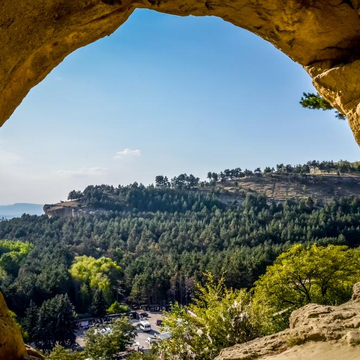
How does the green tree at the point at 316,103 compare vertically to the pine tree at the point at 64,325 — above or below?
above

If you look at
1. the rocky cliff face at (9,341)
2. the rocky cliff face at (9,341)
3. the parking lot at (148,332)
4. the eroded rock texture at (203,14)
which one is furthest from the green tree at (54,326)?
the eroded rock texture at (203,14)

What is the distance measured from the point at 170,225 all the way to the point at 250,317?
107 meters

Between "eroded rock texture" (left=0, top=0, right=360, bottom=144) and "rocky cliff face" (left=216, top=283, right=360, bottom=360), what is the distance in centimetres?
561

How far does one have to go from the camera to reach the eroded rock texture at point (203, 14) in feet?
26.4

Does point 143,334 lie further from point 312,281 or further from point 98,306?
point 312,281

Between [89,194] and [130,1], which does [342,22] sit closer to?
[130,1]

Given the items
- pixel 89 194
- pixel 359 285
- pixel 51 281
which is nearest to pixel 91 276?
pixel 51 281

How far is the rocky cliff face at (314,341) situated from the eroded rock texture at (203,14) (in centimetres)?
561

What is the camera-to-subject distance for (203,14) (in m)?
10.8

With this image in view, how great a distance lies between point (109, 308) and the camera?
59.8 m

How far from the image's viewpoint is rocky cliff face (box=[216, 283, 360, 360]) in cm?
908

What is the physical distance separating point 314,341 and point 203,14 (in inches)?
422

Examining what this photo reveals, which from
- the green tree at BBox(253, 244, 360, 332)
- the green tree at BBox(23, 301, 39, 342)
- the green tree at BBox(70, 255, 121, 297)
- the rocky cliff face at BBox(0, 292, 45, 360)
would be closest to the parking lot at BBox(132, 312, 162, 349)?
the green tree at BBox(70, 255, 121, 297)

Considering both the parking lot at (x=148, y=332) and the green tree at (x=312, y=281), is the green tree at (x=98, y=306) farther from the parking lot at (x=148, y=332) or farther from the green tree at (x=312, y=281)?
the green tree at (x=312, y=281)
